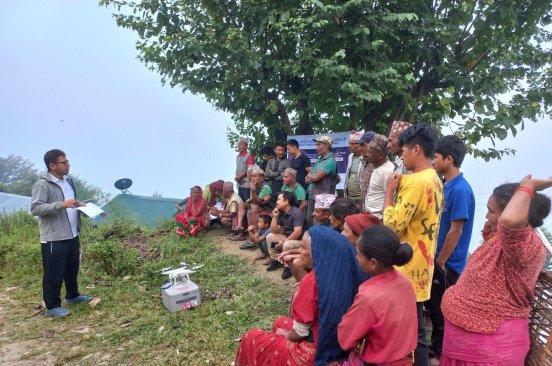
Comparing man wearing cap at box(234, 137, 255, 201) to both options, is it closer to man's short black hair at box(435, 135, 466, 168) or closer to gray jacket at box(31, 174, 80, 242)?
gray jacket at box(31, 174, 80, 242)

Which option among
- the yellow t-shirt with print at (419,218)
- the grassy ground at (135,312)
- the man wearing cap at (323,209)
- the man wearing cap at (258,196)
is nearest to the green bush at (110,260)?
the grassy ground at (135,312)

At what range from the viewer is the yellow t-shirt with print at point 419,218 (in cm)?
Answer: 251

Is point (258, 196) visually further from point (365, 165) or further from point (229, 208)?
point (365, 165)

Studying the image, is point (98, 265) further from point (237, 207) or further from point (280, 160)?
point (280, 160)

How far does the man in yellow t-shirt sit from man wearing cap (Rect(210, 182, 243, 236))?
538 centimetres

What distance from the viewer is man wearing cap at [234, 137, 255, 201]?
7.84 m

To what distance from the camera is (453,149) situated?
3049 millimetres

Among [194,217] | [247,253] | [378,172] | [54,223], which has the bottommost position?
[247,253]

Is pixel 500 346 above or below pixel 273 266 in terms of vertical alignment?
above

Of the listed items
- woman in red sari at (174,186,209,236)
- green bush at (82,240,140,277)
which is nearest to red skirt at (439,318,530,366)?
green bush at (82,240,140,277)

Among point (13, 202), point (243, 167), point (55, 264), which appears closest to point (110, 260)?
point (55, 264)

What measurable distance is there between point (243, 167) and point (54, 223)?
390cm

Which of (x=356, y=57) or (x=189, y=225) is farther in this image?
(x=189, y=225)

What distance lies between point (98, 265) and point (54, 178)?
2382mm
